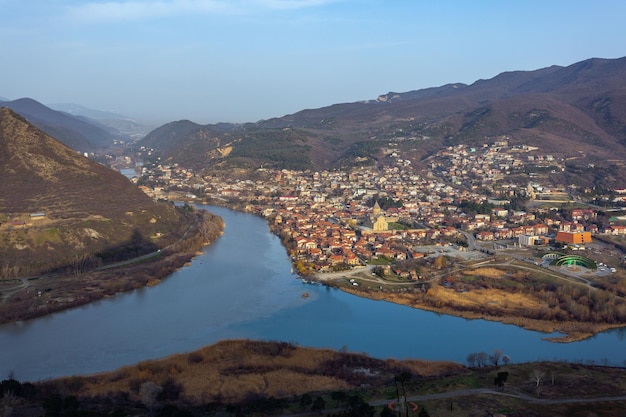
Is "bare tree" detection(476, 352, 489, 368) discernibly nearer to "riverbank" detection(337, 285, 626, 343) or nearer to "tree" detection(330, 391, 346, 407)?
"riverbank" detection(337, 285, 626, 343)

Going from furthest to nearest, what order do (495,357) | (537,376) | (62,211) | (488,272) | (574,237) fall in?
(62,211), (574,237), (488,272), (495,357), (537,376)

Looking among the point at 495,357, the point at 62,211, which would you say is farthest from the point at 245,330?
the point at 62,211

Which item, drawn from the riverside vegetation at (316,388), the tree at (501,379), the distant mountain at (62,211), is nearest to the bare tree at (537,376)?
the riverside vegetation at (316,388)

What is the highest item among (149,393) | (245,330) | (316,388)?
(149,393)

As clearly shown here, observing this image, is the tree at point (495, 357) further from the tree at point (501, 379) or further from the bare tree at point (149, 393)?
the bare tree at point (149, 393)

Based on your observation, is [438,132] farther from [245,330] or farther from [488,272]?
[245,330]

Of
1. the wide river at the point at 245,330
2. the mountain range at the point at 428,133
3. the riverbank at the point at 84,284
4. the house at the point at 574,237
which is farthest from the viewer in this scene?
the mountain range at the point at 428,133

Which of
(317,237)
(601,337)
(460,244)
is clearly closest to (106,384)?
(601,337)

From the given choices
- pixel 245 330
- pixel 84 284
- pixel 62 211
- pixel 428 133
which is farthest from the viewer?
pixel 428 133
